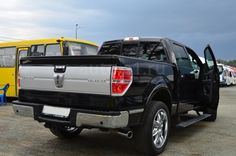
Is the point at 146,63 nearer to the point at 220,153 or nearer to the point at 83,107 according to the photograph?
the point at 83,107

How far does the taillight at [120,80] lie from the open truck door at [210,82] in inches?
156

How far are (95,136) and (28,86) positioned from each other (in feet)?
6.67

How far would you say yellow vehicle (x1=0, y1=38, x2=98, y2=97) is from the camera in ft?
40.3

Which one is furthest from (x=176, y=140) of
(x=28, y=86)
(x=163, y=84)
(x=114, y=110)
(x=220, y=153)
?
(x=28, y=86)

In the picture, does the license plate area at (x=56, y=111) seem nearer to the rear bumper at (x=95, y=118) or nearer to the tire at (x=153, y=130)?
the rear bumper at (x=95, y=118)

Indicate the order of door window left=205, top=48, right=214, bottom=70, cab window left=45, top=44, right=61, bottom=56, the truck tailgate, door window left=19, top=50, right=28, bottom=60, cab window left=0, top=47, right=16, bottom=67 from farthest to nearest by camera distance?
cab window left=0, top=47, right=16, bottom=67 → door window left=19, top=50, right=28, bottom=60 → cab window left=45, top=44, right=61, bottom=56 → door window left=205, top=48, right=214, bottom=70 → the truck tailgate

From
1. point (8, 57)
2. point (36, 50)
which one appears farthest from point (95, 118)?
point (8, 57)

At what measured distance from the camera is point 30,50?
42.7ft

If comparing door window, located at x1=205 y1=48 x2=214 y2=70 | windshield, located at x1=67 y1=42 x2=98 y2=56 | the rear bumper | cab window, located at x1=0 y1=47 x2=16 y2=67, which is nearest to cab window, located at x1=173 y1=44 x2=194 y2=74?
door window, located at x1=205 y1=48 x2=214 y2=70

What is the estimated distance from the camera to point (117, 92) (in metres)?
4.45

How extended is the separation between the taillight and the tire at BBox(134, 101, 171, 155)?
0.79 metres

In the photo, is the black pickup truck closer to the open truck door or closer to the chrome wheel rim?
the chrome wheel rim

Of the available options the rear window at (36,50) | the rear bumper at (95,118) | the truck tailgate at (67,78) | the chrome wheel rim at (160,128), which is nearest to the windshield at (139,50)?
the chrome wheel rim at (160,128)

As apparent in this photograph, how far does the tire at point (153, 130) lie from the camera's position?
4992 mm
